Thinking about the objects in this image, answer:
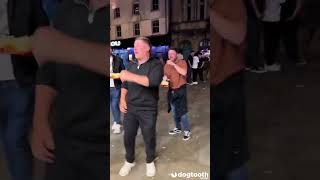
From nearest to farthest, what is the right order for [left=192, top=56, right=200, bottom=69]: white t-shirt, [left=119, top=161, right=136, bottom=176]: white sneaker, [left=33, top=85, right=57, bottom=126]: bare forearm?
[left=192, top=56, right=200, bottom=69]: white t-shirt, [left=119, top=161, right=136, bottom=176]: white sneaker, [left=33, top=85, right=57, bottom=126]: bare forearm

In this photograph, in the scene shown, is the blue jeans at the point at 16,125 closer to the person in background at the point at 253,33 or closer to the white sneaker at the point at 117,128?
the white sneaker at the point at 117,128

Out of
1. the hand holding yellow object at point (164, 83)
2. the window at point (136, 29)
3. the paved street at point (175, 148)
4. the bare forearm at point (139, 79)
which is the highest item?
the window at point (136, 29)

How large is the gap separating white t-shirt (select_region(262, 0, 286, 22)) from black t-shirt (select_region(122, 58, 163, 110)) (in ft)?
1.48

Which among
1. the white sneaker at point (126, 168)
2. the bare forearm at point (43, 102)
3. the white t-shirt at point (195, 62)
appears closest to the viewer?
the white t-shirt at point (195, 62)

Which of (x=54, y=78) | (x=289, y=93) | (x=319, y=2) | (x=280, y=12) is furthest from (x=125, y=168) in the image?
(x=319, y=2)

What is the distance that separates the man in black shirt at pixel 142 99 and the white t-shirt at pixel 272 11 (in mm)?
452

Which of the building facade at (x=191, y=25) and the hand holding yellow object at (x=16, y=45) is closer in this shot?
the building facade at (x=191, y=25)

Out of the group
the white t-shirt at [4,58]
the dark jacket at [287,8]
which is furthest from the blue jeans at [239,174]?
the white t-shirt at [4,58]

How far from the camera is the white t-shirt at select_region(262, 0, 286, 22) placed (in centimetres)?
163

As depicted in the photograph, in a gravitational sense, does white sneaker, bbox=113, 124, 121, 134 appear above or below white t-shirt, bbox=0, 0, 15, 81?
below

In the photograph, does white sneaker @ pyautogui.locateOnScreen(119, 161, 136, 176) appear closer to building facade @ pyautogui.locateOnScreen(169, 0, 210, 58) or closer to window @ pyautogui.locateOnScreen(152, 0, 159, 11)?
building facade @ pyautogui.locateOnScreen(169, 0, 210, 58)

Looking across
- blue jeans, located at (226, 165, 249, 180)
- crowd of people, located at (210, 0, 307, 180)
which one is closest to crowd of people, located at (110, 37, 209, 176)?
crowd of people, located at (210, 0, 307, 180)

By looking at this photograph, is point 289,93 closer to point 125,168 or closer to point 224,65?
point 224,65

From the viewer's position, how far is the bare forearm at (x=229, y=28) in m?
1.54
